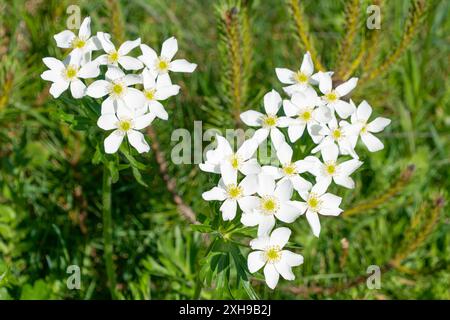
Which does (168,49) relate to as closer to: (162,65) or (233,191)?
(162,65)

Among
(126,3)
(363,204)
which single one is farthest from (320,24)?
(363,204)

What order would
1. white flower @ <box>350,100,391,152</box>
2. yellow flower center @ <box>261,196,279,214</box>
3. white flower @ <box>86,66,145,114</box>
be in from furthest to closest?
white flower @ <box>350,100,391,152</box> → white flower @ <box>86,66,145,114</box> → yellow flower center @ <box>261,196,279,214</box>

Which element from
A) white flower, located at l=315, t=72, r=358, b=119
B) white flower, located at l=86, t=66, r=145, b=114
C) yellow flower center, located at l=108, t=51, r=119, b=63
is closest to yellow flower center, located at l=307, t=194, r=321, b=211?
white flower, located at l=315, t=72, r=358, b=119

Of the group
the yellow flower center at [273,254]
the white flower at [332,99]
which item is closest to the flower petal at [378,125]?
the white flower at [332,99]

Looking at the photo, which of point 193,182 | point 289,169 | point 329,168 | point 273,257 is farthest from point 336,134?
point 193,182

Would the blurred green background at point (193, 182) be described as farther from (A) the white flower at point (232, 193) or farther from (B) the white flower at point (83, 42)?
(A) the white flower at point (232, 193)

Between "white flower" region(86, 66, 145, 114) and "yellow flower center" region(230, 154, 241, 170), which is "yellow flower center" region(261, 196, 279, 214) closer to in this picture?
"yellow flower center" region(230, 154, 241, 170)
